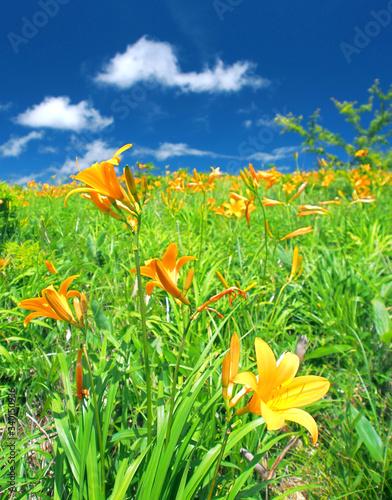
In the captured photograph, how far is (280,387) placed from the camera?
653 millimetres

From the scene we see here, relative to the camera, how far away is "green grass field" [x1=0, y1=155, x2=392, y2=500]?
79 centimetres

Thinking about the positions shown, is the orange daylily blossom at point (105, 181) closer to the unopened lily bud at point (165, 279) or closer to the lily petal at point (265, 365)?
the unopened lily bud at point (165, 279)

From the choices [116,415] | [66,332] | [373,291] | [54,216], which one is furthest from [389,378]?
[54,216]

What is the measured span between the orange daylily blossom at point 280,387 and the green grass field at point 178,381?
0.04ft

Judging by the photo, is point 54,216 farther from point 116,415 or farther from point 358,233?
point 358,233

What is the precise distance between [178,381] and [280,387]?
0.69 metres

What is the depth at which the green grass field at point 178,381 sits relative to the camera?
79 cm

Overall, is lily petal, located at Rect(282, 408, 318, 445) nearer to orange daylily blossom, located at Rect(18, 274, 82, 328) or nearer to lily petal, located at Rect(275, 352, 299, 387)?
lily petal, located at Rect(275, 352, 299, 387)

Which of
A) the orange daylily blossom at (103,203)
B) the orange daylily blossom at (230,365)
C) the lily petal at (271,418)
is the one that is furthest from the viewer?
the orange daylily blossom at (103,203)

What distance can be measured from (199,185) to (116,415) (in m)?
1.68

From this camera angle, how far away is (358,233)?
3064mm

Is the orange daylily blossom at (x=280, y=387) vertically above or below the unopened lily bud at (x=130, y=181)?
below

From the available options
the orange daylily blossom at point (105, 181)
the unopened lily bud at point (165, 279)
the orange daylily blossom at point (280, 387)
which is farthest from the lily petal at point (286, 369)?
the orange daylily blossom at point (105, 181)

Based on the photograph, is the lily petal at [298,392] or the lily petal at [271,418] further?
the lily petal at [298,392]
